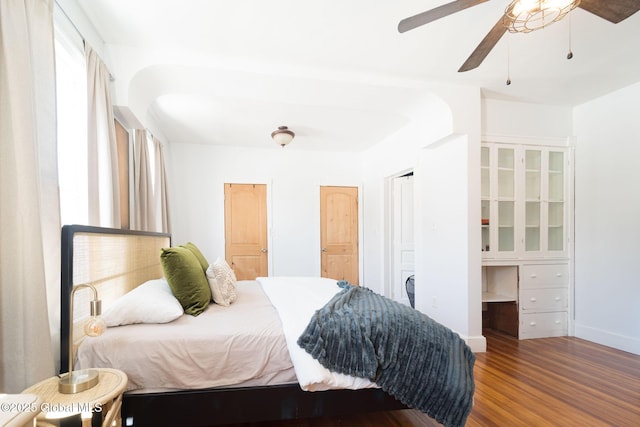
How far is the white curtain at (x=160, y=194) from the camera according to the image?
11.6ft

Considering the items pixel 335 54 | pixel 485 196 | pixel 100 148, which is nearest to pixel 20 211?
pixel 100 148

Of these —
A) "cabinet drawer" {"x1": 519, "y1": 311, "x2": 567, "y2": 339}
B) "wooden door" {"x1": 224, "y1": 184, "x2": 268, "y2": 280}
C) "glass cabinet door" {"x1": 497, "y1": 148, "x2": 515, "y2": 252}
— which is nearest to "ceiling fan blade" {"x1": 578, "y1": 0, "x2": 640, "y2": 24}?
"glass cabinet door" {"x1": 497, "y1": 148, "x2": 515, "y2": 252}

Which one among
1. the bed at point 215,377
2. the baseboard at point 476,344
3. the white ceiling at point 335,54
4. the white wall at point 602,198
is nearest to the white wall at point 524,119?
the white wall at point 602,198

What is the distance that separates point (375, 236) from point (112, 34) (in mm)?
4256

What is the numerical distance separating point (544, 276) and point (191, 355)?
370cm

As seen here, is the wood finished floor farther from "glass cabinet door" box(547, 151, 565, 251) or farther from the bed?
"glass cabinet door" box(547, 151, 565, 251)

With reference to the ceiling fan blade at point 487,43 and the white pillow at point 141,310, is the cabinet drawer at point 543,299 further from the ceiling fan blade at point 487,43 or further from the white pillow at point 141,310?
the white pillow at point 141,310

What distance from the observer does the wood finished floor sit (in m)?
1.89

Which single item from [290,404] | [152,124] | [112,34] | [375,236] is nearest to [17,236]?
[290,404]

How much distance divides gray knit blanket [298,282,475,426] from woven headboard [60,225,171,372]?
1.12 m

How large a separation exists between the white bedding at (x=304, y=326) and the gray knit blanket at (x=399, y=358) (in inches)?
1.5

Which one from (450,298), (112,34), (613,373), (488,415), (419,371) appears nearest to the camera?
(419,371)

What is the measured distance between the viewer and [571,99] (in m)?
3.35

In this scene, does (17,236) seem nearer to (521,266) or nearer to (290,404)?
(290,404)
